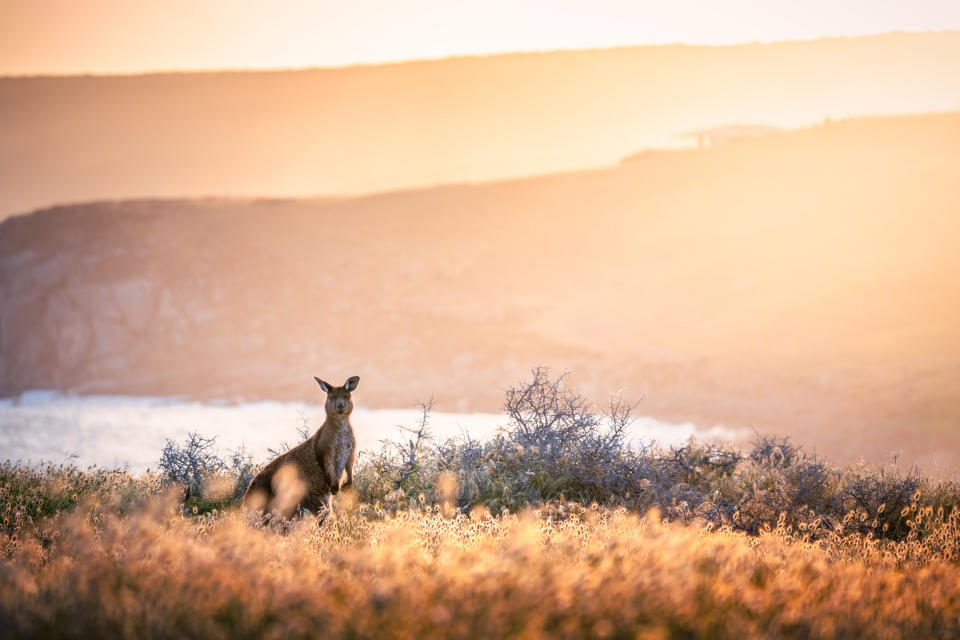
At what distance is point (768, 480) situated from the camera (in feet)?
46.2

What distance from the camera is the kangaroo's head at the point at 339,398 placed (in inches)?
396

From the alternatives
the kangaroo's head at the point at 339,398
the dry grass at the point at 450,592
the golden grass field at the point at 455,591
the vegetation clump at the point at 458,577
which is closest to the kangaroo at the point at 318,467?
the kangaroo's head at the point at 339,398

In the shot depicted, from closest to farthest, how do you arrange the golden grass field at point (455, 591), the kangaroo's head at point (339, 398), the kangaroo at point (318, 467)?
the golden grass field at point (455, 591)
the kangaroo at point (318, 467)
the kangaroo's head at point (339, 398)

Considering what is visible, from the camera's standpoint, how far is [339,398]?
10148 mm

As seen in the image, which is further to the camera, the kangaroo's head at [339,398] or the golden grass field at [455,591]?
the kangaroo's head at [339,398]

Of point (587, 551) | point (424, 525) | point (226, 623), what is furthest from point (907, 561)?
point (226, 623)

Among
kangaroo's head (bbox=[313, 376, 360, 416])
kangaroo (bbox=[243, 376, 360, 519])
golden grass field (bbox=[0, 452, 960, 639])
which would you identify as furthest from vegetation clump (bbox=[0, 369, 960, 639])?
kangaroo's head (bbox=[313, 376, 360, 416])

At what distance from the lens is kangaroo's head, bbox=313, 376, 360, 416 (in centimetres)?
1005

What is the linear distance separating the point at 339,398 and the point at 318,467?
85 cm

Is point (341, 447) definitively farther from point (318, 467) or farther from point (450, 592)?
point (450, 592)

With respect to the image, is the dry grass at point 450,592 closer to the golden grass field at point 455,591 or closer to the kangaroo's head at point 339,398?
the golden grass field at point 455,591

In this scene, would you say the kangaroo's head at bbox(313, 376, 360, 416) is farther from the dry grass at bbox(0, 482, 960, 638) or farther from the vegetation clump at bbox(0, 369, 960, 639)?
the dry grass at bbox(0, 482, 960, 638)

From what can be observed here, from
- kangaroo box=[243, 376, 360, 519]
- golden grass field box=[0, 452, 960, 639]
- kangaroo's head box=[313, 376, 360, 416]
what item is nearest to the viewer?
→ golden grass field box=[0, 452, 960, 639]

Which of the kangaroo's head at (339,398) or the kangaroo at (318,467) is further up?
the kangaroo's head at (339,398)
